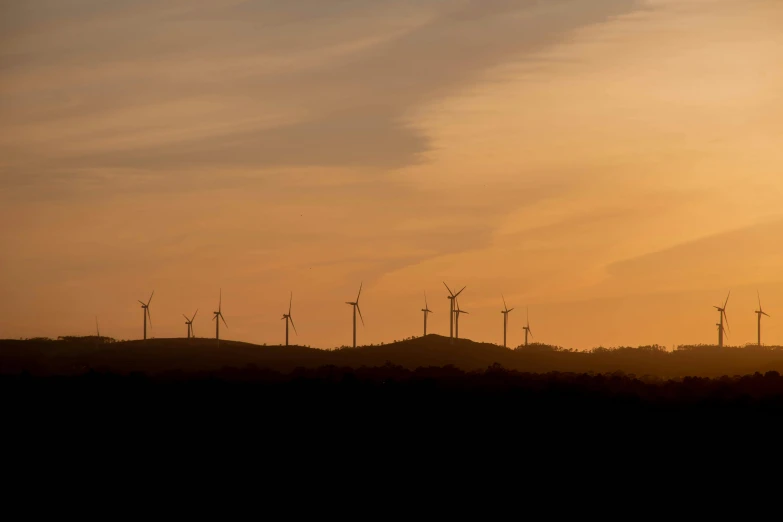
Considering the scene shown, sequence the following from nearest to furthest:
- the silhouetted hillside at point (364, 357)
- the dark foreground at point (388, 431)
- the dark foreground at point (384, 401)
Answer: the dark foreground at point (388, 431)
the dark foreground at point (384, 401)
the silhouetted hillside at point (364, 357)

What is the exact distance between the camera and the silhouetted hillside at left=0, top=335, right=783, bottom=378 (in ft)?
445

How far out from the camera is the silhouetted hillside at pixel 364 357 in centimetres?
13575

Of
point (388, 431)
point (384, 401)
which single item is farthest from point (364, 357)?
point (388, 431)

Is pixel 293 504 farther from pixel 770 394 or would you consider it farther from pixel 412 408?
pixel 770 394

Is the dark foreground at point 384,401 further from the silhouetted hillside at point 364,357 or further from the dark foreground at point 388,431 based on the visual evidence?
the silhouetted hillside at point 364,357

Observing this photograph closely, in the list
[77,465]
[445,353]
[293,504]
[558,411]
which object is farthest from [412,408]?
[445,353]

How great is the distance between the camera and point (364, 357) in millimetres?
143500

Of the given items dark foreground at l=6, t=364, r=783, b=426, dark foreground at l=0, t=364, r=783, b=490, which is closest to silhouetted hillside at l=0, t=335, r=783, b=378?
dark foreground at l=6, t=364, r=783, b=426

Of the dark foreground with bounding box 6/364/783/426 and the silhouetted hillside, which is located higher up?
the silhouetted hillside

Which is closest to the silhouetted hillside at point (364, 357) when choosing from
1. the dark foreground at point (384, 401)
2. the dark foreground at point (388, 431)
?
the dark foreground at point (384, 401)

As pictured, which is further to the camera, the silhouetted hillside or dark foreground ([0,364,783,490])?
the silhouetted hillside

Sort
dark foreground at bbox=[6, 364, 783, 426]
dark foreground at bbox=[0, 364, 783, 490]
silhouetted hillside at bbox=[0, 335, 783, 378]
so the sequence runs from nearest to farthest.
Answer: dark foreground at bbox=[0, 364, 783, 490]
dark foreground at bbox=[6, 364, 783, 426]
silhouetted hillside at bbox=[0, 335, 783, 378]

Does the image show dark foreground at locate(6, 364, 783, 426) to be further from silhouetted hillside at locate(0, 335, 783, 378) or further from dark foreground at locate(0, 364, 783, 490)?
silhouetted hillside at locate(0, 335, 783, 378)

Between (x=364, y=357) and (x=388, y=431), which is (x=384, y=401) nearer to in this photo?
(x=388, y=431)
